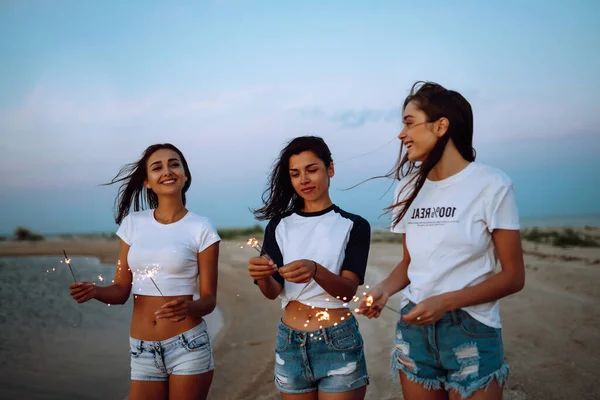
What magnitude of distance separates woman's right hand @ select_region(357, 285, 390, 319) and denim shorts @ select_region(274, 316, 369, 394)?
0.43 m

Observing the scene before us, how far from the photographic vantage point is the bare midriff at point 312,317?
3.32 m

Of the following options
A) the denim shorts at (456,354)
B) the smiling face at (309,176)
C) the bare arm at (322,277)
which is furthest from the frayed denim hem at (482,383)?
the smiling face at (309,176)

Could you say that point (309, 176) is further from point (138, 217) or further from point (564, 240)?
point (564, 240)

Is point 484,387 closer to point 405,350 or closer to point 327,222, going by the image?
point 405,350

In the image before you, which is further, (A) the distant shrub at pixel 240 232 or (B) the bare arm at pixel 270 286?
(A) the distant shrub at pixel 240 232

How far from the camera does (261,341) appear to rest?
992 cm

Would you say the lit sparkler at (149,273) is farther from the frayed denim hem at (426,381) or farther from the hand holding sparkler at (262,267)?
the frayed denim hem at (426,381)

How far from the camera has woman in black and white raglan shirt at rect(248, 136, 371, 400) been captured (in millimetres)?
3209

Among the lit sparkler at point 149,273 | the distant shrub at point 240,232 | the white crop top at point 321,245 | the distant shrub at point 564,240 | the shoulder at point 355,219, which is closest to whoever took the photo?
the white crop top at point 321,245

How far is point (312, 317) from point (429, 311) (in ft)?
3.15

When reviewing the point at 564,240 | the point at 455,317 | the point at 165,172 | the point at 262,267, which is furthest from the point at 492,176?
the point at 564,240

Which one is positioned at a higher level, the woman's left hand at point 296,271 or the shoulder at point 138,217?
the shoulder at point 138,217

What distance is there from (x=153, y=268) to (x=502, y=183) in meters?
2.38

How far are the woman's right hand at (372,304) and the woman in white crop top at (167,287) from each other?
3.82ft
